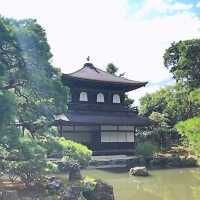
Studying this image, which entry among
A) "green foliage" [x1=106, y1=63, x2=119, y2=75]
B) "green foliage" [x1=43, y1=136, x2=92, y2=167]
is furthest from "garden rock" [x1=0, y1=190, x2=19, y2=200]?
"green foliage" [x1=106, y1=63, x2=119, y2=75]

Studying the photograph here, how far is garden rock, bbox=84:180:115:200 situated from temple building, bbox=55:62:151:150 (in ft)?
44.9

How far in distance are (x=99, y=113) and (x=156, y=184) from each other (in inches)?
482

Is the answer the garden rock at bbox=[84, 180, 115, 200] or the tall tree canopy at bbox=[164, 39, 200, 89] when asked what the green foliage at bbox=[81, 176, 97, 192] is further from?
the tall tree canopy at bbox=[164, 39, 200, 89]

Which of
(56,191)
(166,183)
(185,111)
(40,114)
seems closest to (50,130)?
(40,114)

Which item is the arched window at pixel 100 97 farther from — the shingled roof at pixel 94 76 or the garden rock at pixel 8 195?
the garden rock at pixel 8 195

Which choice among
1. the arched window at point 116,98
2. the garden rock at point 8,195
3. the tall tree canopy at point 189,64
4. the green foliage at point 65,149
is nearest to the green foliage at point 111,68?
the tall tree canopy at point 189,64

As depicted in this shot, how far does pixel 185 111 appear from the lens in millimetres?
39469

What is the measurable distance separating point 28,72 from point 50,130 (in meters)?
2.45

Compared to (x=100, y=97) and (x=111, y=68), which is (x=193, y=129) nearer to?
(x=100, y=97)

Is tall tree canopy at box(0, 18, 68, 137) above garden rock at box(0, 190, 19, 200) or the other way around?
above

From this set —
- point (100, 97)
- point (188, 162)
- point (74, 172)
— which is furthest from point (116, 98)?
point (74, 172)

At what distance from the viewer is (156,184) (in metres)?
18.7

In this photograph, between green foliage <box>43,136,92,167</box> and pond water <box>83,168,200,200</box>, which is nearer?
green foliage <box>43,136,92,167</box>

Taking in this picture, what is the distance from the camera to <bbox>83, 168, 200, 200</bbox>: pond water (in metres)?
15.7
